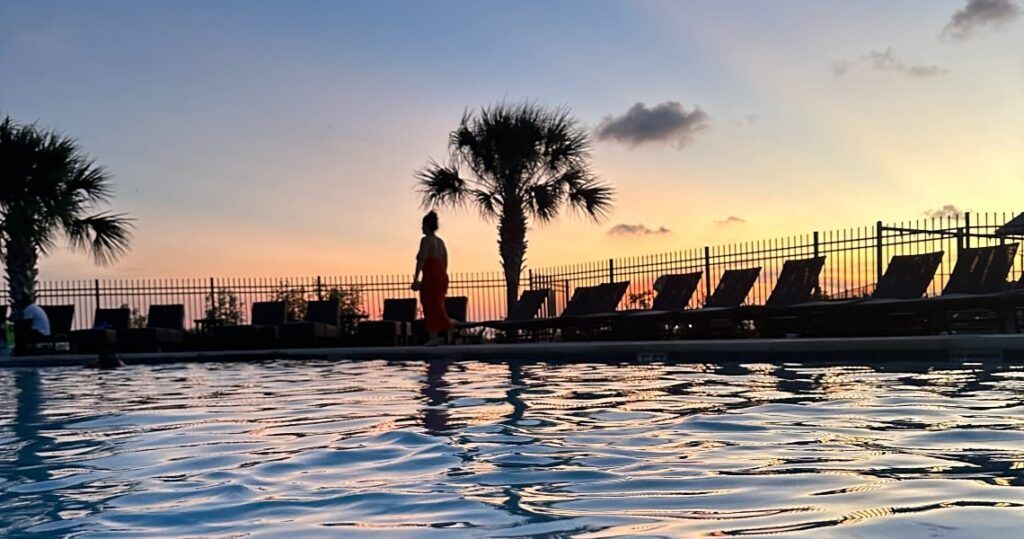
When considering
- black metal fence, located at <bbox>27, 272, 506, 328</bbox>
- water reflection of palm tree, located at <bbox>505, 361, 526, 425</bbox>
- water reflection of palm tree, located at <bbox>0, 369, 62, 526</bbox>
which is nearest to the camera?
water reflection of palm tree, located at <bbox>0, 369, 62, 526</bbox>

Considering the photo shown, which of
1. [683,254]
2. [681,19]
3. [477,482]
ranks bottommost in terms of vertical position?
[477,482]

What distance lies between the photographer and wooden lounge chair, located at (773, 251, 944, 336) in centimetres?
1106

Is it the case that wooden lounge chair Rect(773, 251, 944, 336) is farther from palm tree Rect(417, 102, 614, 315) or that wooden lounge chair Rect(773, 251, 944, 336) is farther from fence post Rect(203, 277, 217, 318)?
fence post Rect(203, 277, 217, 318)

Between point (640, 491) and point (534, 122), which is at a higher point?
point (534, 122)

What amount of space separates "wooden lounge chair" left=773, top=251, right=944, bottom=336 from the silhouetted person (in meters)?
4.17

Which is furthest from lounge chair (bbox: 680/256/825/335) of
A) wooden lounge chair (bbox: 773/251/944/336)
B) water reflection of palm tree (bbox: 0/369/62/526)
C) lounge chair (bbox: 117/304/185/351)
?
lounge chair (bbox: 117/304/185/351)

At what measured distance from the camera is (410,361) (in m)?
10.8

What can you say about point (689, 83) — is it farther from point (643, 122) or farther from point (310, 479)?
point (310, 479)

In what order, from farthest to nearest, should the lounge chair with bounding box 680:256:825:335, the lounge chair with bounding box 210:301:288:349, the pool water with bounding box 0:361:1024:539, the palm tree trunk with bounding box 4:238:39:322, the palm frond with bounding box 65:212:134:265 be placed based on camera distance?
the palm frond with bounding box 65:212:134:265 < the palm tree trunk with bounding box 4:238:39:322 < the lounge chair with bounding box 210:301:288:349 < the lounge chair with bounding box 680:256:825:335 < the pool water with bounding box 0:361:1024:539

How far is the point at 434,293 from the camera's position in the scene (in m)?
11.2

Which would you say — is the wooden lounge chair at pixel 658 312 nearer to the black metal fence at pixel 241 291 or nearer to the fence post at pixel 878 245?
the fence post at pixel 878 245

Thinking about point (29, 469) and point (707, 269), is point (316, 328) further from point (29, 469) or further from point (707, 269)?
point (29, 469)

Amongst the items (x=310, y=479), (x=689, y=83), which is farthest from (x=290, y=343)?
(x=310, y=479)

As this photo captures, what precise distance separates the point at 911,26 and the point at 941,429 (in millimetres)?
8976
